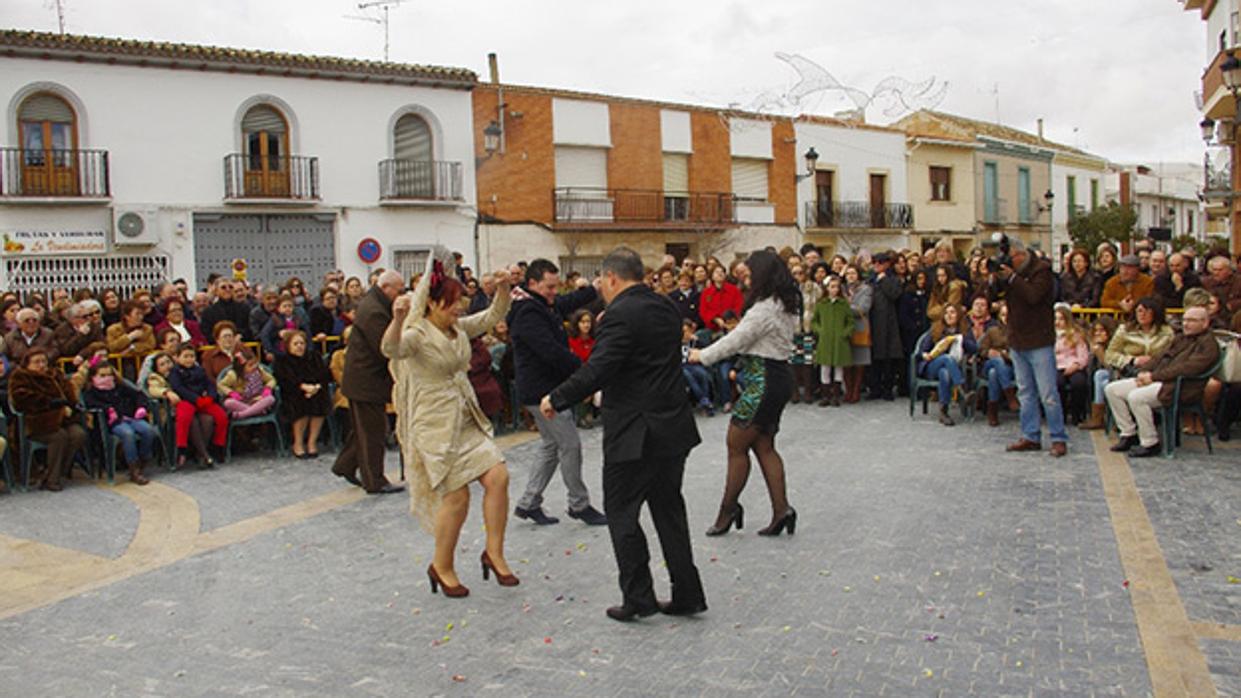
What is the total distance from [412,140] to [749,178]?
433 inches

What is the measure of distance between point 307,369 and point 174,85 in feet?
40.7

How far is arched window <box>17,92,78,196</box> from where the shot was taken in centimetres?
1902

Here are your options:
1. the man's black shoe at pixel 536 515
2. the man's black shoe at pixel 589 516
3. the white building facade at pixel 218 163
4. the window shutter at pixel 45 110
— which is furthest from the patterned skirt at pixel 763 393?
the window shutter at pixel 45 110

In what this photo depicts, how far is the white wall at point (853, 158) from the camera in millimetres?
32500

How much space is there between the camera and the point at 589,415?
11711mm

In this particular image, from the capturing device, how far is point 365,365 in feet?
26.5

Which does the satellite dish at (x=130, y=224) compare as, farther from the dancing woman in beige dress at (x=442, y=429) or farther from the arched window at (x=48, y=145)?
the dancing woman in beige dress at (x=442, y=429)

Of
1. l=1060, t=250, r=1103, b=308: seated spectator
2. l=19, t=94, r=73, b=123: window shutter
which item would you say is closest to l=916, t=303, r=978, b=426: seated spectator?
l=1060, t=250, r=1103, b=308: seated spectator

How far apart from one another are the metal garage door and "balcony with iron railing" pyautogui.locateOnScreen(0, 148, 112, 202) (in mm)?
1867

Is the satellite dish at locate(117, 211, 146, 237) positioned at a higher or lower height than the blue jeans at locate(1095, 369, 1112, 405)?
higher

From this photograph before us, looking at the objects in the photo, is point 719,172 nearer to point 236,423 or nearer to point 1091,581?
point 236,423

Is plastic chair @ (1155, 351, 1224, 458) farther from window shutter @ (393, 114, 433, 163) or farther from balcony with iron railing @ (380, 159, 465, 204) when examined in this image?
window shutter @ (393, 114, 433, 163)

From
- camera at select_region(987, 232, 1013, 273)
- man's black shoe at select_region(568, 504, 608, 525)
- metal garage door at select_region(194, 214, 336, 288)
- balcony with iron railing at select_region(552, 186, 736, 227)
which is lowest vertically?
man's black shoe at select_region(568, 504, 608, 525)

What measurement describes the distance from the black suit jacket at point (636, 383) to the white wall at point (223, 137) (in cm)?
Result: 1694
